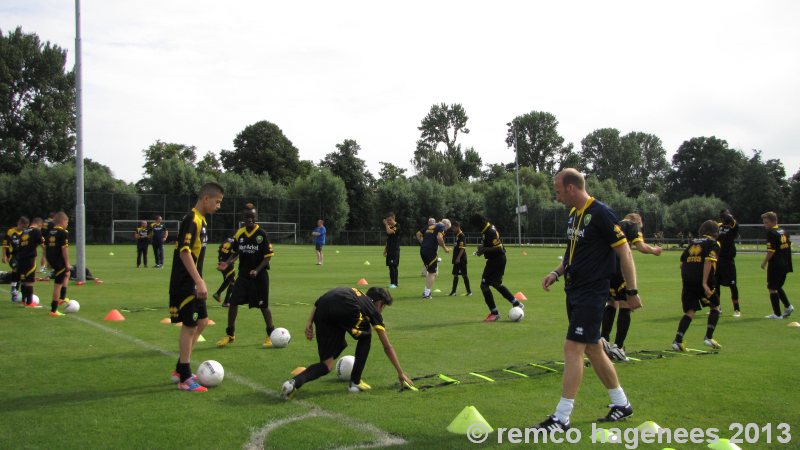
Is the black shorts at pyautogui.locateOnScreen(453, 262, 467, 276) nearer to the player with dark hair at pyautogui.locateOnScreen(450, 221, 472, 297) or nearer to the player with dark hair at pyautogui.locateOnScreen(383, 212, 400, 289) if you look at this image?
the player with dark hair at pyautogui.locateOnScreen(450, 221, 472, 297)

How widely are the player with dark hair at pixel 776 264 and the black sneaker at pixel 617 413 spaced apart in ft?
29.7

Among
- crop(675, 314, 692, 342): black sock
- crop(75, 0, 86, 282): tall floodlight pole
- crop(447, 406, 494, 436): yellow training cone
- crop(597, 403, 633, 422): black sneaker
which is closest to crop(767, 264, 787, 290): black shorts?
crop(675, 314, 692, 342): black sock

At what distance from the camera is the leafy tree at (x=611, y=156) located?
12494 cm

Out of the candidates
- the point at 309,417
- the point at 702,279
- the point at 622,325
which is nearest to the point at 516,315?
the point at 702,279

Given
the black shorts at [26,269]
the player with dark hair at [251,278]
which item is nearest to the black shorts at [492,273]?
the player with dark hair at [251,278]

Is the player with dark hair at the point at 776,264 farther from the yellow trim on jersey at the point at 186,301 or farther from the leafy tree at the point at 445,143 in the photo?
the leafy tree at the point at 445,143

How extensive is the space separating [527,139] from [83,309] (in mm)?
102113

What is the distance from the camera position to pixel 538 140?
110 m

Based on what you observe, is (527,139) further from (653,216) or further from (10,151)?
(10,151)

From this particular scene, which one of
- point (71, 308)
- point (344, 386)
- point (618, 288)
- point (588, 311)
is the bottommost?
point (344, 386)

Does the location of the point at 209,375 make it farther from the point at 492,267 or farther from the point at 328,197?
the point at 328,197

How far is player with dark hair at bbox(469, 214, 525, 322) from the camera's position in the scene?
41.8 feet

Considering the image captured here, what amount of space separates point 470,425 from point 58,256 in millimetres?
11227

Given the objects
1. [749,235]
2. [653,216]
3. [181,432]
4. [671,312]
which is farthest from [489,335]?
[653,216]
